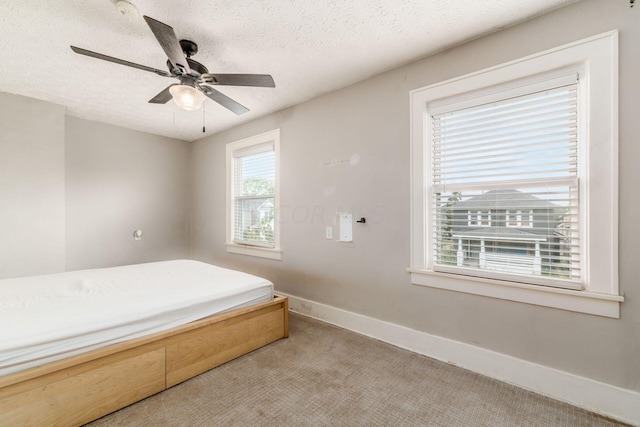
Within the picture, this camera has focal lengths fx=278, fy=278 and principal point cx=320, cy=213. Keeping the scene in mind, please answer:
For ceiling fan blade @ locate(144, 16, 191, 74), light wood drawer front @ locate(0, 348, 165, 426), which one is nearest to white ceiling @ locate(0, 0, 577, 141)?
ceiling fan blade @ locate(144, 16, 191, 74)

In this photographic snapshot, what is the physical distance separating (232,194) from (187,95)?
227 cm

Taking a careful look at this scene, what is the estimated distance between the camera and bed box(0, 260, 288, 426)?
1.41 metres

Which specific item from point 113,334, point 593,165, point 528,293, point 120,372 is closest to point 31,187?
point 113,334

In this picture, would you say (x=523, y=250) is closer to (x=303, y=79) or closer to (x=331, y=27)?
(x=331, y=27)

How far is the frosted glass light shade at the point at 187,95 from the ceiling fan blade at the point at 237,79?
0.39 ft

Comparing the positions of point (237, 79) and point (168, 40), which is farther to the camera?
point (237, 79)

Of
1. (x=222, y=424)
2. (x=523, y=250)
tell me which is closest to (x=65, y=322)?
(x=222, y=424)

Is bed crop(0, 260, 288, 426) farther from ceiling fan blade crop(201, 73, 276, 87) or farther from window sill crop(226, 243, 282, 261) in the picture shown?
ceiling fan blade crop(201, 73, 276, 87)

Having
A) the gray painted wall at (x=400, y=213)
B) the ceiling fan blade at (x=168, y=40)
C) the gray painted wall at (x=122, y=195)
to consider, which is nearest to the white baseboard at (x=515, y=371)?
the gray painted wall at (x=400, y=213)

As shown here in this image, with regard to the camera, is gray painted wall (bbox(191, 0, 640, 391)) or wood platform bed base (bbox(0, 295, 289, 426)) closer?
wood platform bed base (bbox(0, 295, 289, 426))

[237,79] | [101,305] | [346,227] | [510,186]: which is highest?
[237,79]

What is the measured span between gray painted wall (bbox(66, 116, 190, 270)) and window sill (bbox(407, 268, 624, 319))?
4.00 metres

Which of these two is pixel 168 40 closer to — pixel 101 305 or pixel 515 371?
pixel 101 305

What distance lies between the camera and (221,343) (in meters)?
2.11
